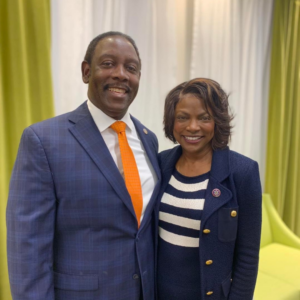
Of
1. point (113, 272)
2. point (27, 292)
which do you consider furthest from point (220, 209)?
point (27, 292)

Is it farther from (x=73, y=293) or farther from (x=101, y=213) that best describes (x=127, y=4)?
(x=73, y=293)

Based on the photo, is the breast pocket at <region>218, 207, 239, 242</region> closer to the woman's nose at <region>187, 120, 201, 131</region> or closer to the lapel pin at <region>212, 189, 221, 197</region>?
the lapel pin at <region>212, 189, 221, 197</region>

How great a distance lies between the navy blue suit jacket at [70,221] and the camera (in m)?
0.94

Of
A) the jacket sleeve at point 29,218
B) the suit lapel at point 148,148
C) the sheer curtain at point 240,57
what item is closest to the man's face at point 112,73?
the suit lapel at point 148,148

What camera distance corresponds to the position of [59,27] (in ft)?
5.63

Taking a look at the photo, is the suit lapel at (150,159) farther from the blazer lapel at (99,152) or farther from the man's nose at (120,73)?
the man's nose at (120,73)

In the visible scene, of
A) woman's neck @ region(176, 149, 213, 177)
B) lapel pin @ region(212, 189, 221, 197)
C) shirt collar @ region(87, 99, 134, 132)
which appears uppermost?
shirt collar @ region(87, 99, 134, 132)

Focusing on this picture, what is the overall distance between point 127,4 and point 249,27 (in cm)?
145

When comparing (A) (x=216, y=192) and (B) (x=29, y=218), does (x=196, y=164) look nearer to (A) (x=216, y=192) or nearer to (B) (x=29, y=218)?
(A) (x=216, y=192)

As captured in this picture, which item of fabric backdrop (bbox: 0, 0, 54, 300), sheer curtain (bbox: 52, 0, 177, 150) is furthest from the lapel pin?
sheer curtain (bbox: 52, 0, 177, 150)

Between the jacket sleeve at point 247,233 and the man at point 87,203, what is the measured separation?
37 cm

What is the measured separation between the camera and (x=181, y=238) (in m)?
1.13

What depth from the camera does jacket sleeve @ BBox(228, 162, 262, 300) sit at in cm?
108

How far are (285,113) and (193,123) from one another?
8.04ft
